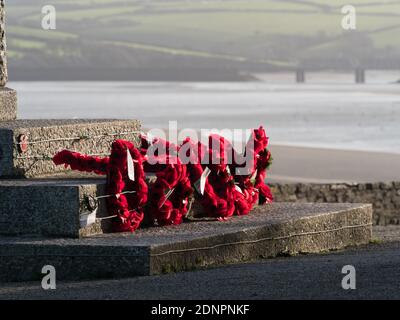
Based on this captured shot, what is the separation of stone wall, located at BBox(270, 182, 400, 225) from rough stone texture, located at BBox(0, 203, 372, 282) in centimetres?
448

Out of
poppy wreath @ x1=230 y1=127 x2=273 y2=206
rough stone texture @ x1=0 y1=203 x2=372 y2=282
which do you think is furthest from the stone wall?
rough stone texture @ x1=0 y1=203 x2=372 y2=282

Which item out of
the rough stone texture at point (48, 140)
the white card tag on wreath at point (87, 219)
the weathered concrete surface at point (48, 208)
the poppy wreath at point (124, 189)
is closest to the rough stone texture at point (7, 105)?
the rough stone texture at point (48, 140)

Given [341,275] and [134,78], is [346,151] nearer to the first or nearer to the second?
[341,275]

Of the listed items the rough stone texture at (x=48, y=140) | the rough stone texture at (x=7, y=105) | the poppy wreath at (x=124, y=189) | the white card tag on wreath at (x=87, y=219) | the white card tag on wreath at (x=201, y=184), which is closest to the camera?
the white card tag on wreath at (x=87, y=219)

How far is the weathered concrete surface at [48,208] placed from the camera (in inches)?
398

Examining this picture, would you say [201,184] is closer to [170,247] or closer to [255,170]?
[255,170]

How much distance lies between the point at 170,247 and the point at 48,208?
1.05 metres

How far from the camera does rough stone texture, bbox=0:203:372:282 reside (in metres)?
9.72

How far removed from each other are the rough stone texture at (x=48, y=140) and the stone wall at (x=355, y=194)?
4.18m

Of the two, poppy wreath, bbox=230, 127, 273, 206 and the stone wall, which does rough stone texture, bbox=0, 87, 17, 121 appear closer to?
poppy wreath, bbox=230, 127, 273, 206

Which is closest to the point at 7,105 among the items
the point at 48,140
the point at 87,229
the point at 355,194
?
the point at 48,140

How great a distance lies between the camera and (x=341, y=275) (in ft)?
30.4

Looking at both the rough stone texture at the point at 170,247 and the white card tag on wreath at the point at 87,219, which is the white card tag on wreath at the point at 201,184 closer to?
the rough stone texture at the point at 170,247

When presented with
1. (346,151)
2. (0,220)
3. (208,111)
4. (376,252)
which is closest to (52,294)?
(0,220)
